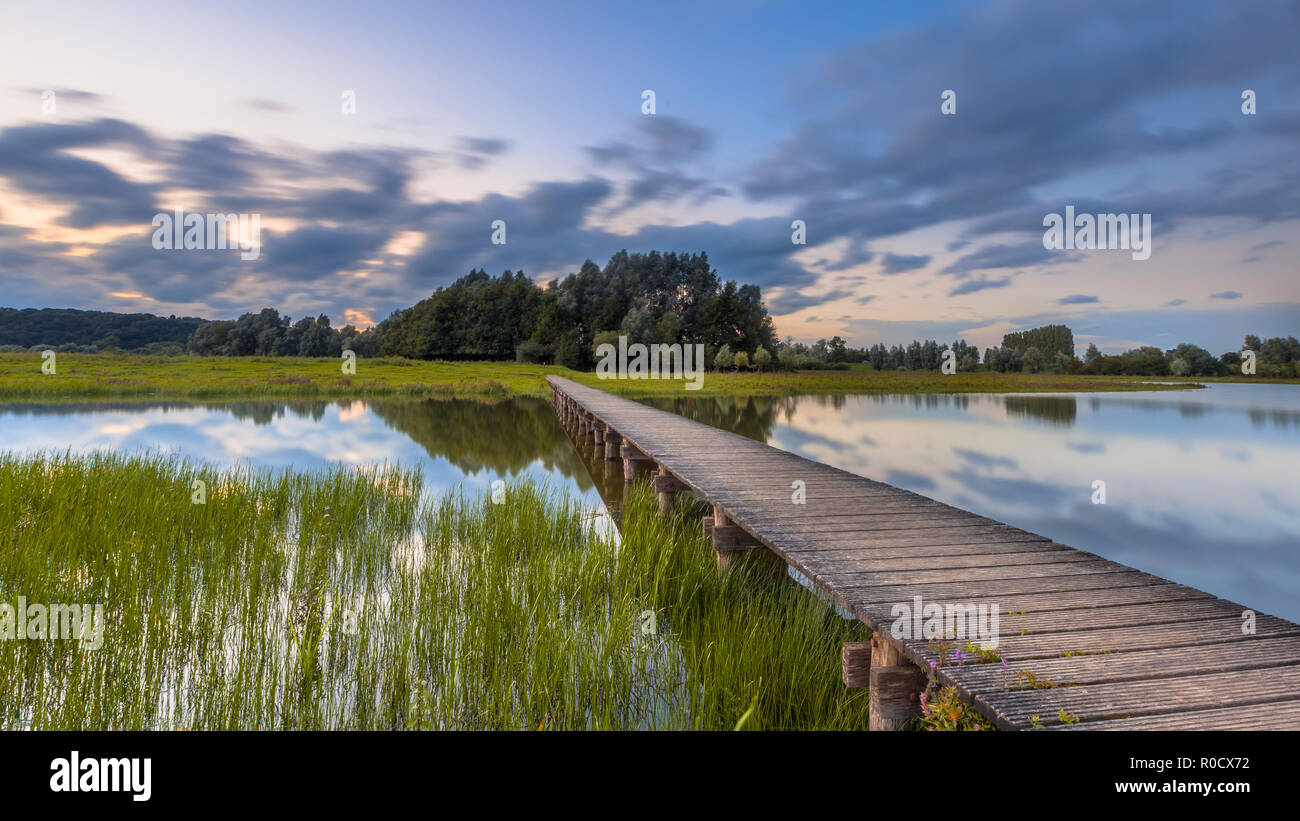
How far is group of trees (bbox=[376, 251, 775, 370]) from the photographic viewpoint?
6800 centimetres

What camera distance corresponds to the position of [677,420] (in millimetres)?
15047

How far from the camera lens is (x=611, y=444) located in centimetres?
1437

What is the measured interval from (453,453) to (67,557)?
423 inches

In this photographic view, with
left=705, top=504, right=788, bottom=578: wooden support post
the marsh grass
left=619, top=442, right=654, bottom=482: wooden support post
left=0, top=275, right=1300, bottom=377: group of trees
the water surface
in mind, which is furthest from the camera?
left=0, top=275, right=1300, bottom=377: group of trees

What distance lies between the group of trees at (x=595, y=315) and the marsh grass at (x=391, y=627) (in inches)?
2175

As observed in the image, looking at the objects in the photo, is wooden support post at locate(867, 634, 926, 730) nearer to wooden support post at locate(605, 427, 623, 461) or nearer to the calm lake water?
the calm lake water

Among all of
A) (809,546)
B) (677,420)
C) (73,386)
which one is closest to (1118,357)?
(677,420)

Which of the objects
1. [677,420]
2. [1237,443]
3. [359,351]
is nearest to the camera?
[677,420]

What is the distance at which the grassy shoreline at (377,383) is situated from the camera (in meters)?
31.5

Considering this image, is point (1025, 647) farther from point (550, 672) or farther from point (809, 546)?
point (550, 672)

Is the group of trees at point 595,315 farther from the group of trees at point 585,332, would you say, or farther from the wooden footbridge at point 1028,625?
the wooden footbridge at point 1028,625

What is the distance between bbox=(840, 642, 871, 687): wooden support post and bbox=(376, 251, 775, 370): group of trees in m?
59.0

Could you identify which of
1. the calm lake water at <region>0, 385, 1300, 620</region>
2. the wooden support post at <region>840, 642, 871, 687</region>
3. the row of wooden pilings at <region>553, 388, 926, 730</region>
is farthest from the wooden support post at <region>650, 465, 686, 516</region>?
the wooden support post at <region>840, 642, 871, 687</region>

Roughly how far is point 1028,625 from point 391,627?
4.15 metres
